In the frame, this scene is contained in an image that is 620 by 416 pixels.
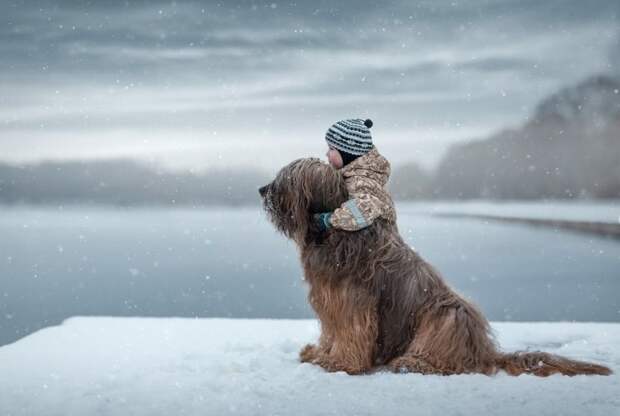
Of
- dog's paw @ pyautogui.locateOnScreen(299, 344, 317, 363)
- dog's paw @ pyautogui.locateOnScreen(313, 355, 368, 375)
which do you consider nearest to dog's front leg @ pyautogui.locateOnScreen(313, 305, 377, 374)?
dog's paw @ pyautogui.locateOnScreen(313, 355, 368, 375)

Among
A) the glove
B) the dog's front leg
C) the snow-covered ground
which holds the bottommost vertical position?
the snow-covered ground

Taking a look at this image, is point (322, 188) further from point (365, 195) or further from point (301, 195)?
point (365, 195)

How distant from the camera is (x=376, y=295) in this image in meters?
5.30

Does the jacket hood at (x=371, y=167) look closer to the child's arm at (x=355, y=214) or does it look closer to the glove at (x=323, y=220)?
the child's arm at (x=355, y=214)

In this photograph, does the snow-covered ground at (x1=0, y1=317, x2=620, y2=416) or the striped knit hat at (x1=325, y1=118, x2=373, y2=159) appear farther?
the striped knit hat at (x1=325, y1=118, x2=373, y2=159)

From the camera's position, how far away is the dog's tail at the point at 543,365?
5.29m

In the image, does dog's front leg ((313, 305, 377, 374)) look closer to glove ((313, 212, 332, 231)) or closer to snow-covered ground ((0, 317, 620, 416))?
snow-covered ground ((0, 317, 620, 416))

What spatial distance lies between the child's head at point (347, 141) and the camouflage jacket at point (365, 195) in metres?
0.08

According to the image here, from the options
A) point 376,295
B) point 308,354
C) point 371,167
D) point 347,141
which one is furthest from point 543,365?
point 347,141

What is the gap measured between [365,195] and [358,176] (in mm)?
223

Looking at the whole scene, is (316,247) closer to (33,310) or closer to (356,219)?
(356,219)

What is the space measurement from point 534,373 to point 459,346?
0.64 meters

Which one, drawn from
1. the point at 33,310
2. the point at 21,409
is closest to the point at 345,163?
the point at 21,409

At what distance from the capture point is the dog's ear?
5238 millimetres
